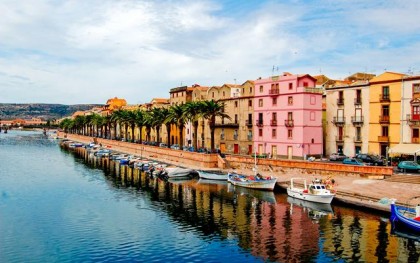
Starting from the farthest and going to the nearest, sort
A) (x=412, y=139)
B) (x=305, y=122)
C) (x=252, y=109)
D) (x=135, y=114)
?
1. (x=135, y=114)
2. (x=252, y=109)
3. (x=305, y=122)
4. (x=412, y=139)

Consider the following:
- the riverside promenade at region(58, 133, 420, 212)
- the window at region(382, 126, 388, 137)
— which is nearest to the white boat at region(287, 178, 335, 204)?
the riverside promenade at region(58, 133, 420, 212)

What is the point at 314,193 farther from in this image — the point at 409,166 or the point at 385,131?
the point at 385,131

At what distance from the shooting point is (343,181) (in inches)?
2392

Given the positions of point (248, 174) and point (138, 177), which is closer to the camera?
point (248, 174)

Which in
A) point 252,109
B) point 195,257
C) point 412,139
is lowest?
point 195,257

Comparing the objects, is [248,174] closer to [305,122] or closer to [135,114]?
[305,122]

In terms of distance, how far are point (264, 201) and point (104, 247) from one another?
2664 centimetres

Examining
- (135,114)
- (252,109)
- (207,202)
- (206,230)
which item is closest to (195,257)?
(206,230)

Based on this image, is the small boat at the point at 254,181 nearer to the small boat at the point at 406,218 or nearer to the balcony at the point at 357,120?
the balcony at the point at 357,120

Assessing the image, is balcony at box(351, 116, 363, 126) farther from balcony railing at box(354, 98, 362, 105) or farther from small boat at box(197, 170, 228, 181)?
small boat at box(197, 170, 228, 181)

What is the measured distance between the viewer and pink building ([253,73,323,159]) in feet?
263

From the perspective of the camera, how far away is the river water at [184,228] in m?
36.8

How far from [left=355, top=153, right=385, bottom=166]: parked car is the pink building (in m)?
11.1

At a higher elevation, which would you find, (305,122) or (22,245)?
(305,122)
